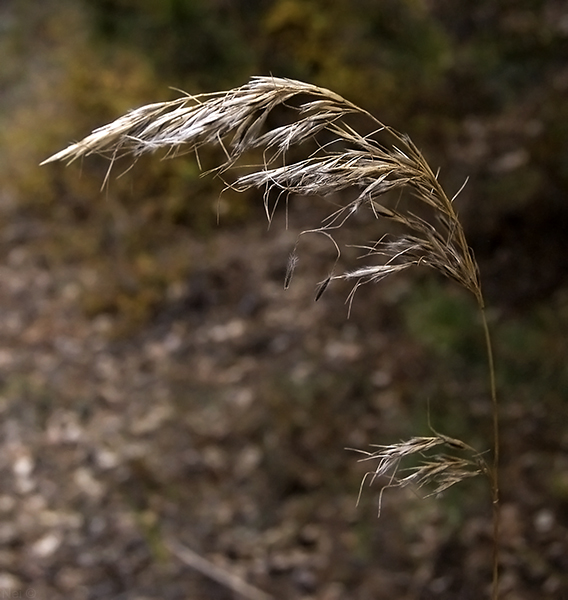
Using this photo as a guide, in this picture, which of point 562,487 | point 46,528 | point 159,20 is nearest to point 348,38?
point 159,20

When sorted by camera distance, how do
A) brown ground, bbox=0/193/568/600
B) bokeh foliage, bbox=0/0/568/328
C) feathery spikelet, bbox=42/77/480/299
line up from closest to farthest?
1. feathery spikelet, bbox=42/77/480/299
2. brown ground, bbox=0/193/568/600
3. bokeh foliage, bbox=0/0/568/328

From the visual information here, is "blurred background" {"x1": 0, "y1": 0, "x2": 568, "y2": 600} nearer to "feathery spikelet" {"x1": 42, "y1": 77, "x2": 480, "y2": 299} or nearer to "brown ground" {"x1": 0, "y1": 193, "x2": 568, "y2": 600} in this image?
"brown ground" {"x1": 0, "y1": 193, "x2": 568, "y2": 600}

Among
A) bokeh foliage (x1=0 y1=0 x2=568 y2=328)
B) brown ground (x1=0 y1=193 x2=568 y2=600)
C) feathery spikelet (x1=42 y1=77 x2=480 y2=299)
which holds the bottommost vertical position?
brown ground (x1=0 y1=193 x2=568 y2=600)

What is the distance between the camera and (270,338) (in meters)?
3.64

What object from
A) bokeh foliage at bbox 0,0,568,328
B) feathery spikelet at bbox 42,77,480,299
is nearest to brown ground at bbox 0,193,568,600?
bokeh foliage at bbox 0,0,568,328

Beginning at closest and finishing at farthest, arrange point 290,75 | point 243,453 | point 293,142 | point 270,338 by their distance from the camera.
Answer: point 293,142
point 243,453
point 270,338
point 290,75

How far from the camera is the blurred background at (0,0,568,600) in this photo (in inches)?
97.1

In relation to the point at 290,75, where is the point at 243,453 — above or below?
below

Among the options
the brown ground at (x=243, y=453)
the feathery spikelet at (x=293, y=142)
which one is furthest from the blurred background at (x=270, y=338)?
the feathery spikelet at (x=293, y=142)

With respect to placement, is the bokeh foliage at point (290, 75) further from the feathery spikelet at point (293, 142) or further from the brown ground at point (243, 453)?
the feathery spikelet at point (293, 142)

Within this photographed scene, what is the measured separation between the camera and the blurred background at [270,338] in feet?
8.09

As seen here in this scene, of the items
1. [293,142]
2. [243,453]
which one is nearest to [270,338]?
[243,453]

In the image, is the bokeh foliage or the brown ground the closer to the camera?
the brown ground

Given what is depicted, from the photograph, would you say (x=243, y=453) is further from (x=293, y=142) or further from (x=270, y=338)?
(x=293, y=142)
